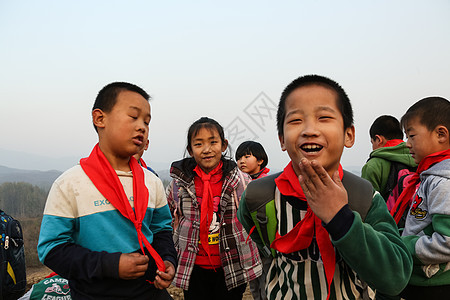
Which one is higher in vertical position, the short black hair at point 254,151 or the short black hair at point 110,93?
the short black hair at point 110,93

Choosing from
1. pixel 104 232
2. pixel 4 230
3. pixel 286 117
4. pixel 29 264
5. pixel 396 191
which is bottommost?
pixel 29 264

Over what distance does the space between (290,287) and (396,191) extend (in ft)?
8.14

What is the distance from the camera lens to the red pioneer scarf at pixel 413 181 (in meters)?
2.07

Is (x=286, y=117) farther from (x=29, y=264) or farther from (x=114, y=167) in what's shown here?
(x=29, y=264)

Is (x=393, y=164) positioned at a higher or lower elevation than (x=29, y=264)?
higher

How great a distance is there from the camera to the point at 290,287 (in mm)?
1376

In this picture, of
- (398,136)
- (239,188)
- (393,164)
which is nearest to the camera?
(239,188)

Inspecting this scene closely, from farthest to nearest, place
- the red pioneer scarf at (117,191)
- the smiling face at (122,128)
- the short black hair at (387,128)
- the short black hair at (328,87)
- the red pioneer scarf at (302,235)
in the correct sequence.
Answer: the short black hair at (387,128) < the smiling face at (122,128) < the red pioneer scarf at (117,191) < the short black hair at (328,87) < the red pioneer scarf at (302,235)

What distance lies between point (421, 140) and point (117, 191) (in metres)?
2.10

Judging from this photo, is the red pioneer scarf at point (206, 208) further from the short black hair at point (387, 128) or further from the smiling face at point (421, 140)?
the short black hair at point (387, 128)

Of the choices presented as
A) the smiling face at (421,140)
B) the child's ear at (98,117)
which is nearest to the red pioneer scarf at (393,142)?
the smiling face at (421,140)

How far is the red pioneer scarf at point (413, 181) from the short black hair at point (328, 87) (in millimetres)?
1034

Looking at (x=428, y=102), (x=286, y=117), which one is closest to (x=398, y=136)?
(x=428, y=102)

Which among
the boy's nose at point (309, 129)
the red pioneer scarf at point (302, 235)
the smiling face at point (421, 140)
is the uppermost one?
the boy's nose at point (309, 129)
